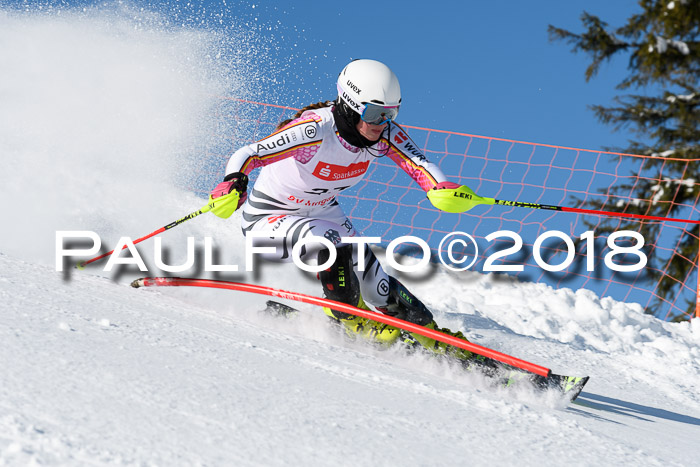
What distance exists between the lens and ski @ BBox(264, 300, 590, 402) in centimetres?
306

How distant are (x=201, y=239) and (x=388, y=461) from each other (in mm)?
5535

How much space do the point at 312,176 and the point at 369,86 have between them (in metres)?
0.60

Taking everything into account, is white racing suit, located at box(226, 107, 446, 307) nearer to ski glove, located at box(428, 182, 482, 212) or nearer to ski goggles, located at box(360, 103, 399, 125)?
ski glove, located at box(428, 182, 482, 212)

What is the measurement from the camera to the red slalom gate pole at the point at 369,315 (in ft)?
10.2

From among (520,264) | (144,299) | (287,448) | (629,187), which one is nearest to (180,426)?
(287,448)

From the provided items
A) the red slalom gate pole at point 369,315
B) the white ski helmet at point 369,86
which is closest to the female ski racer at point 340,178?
the white ski helmet at point 369,86

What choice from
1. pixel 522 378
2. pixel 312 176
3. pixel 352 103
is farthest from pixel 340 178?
pixel 522 378

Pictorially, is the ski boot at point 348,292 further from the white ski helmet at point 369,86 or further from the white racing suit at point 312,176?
the white ski helmet at point 369,86

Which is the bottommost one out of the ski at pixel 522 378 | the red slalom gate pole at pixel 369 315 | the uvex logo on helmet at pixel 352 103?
the ski at pixel 522 378

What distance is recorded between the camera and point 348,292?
3584 millimetres

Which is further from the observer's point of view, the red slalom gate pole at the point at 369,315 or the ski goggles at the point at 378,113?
the ski goggles at the point at 378,113

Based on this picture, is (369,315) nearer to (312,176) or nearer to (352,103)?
(312,176)

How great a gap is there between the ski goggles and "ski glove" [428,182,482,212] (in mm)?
479

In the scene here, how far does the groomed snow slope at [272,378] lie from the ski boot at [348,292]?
3.4 inches
